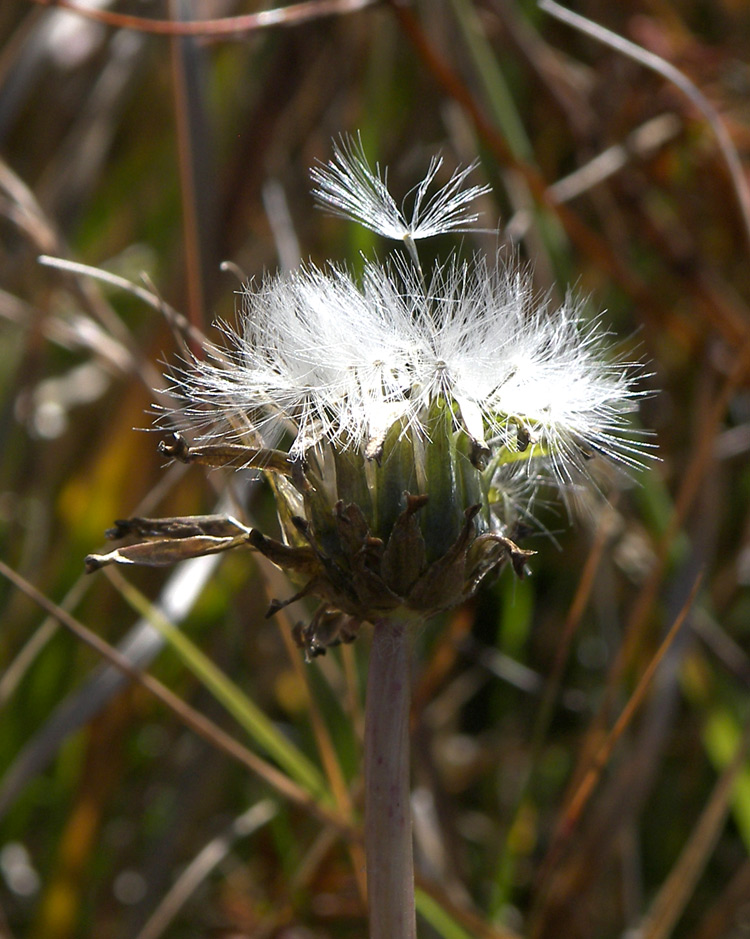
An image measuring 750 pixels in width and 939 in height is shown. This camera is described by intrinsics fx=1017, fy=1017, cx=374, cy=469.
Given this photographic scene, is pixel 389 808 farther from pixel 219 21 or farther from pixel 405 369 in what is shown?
pixel 219 21

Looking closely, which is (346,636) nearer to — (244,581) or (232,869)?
(244,581)

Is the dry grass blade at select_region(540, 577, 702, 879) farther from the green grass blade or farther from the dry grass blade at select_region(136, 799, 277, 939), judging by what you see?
the dry grass blade at select_region(136, 799, 277, 939)

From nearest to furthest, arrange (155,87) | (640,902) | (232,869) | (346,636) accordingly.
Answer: (346,636)
(640,902)
(232,869)
(155,87)

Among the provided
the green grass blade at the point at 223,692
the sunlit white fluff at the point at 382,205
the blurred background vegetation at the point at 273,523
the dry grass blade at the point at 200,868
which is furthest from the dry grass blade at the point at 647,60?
the dry grass blade at the point at 200,868

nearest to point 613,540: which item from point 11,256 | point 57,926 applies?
point 57,926

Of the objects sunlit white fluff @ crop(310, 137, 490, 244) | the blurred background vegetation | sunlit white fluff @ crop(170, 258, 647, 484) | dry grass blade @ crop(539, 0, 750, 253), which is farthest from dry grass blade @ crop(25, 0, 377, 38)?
sunlit white fluff @ crop(170, 258, 647, 484)

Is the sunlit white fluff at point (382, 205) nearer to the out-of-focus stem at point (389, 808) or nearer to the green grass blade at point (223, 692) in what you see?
the out-of-focus stem at point (389, 808)
